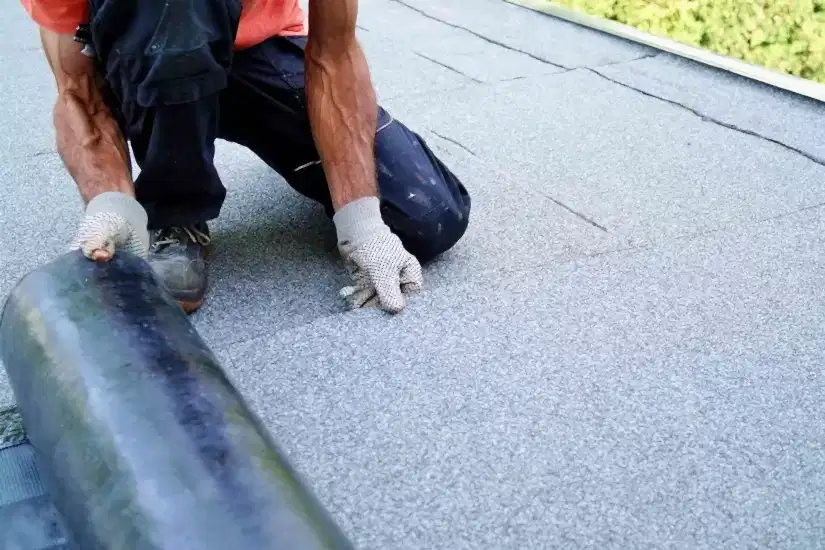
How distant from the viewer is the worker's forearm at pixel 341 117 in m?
1.63

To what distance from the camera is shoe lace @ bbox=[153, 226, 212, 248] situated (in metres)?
1.70

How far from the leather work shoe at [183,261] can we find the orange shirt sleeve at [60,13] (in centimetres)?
43

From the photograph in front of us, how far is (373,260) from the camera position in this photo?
5.07ft

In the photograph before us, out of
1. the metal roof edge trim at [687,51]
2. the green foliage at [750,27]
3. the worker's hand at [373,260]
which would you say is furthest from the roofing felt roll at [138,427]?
the green foliage at [750,27]

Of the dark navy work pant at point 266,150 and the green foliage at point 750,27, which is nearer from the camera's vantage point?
the dark navy work pant at point 266,150

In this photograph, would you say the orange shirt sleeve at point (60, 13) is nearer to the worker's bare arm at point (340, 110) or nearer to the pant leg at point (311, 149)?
the pant leg at point (311, 149)

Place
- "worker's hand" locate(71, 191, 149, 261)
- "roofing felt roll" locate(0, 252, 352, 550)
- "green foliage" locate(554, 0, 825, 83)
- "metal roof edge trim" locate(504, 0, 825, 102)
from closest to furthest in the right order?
1. "roofing felt roll" locate(0, 252, 352, 550)
2. "worker's hand" locate(71, 191, 149, 261)
3. "metal roof edge trim" locate(504, 0, 825, 102)
4. "green foliage" locate(554, 0, 825, 83)

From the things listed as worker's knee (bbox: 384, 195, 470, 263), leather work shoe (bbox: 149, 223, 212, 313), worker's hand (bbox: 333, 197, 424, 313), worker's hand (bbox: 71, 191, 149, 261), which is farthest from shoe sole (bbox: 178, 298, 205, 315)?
worker's knee (bbox: 384, 195, 470, 263)

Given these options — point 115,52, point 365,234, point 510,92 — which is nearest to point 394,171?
point 365,234

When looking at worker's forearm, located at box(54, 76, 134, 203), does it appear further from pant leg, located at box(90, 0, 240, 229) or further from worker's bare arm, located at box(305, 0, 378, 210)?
worker's bare arm, located at box(305, 0, 378, 210)

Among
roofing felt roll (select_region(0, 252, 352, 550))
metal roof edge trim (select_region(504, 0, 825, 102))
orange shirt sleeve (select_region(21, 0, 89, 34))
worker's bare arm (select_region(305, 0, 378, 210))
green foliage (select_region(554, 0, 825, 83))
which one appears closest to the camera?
roofing felt roll (select_region(0, 252, 352, 550))

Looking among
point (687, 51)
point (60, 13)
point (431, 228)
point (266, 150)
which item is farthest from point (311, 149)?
point (687, 51)

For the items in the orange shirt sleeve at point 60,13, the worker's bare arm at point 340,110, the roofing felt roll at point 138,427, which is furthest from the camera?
the worker's bare arm at point 340,110

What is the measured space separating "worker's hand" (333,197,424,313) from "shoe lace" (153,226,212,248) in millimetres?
333
